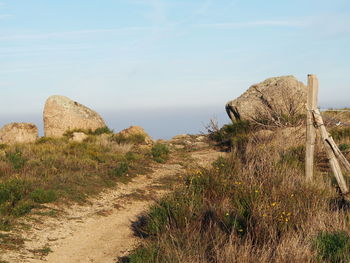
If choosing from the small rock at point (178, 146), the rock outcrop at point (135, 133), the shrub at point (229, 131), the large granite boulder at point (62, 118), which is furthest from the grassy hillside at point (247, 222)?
the large granite boulder at point (62, 118)

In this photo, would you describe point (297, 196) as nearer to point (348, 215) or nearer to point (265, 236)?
point (348, 215)

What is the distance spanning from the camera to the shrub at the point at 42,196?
9533 millimetres

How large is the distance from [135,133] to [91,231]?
13.8 metres

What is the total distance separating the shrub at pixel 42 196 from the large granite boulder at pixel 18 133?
41.9 ft

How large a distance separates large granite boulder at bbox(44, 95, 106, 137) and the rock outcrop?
306cm

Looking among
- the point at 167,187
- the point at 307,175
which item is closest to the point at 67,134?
the point at 167,187

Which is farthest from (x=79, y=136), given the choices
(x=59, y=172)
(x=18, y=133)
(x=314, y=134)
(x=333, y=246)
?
(x=333, y=246)

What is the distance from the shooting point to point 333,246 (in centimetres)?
544

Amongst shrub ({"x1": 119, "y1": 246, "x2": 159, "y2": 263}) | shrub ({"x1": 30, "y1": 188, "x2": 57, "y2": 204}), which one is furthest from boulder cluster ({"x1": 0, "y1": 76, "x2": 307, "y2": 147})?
shrub ({"x1": 119, "y1": 246, "x2": 159, "y2": 263})

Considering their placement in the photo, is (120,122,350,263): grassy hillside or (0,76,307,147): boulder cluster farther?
(0,76,307,147): boulder cluster

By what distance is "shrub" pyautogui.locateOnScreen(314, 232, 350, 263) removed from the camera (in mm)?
5164

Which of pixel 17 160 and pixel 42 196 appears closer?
pixel 42 196

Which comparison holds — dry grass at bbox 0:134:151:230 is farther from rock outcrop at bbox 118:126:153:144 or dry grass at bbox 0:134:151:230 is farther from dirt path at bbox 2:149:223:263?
rock outcrop at bbox 118:126:153:144

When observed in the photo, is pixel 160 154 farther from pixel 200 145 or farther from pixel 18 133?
pixel 18 133
